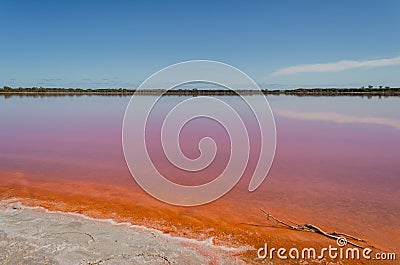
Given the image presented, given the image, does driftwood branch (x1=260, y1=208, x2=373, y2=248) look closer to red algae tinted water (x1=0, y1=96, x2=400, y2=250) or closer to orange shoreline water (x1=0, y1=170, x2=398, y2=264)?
orange shoreline water (x1=0, y1=170, x2=398, y2=264)

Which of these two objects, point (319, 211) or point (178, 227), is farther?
point (319, 211)

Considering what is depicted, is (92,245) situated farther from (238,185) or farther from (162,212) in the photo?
(238,185)

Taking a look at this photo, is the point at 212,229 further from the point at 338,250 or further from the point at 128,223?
the point at 338,250

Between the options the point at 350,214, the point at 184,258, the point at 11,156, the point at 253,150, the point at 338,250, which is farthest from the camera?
the point at 253,150

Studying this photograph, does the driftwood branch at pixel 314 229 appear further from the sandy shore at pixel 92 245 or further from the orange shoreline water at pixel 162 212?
the sandy shore at pixel 92 245

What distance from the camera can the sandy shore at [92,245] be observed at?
11.4ft

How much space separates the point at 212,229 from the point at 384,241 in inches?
92.1

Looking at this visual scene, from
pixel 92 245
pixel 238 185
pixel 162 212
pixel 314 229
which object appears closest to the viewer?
pixel 92 245

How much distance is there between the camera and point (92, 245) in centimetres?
376

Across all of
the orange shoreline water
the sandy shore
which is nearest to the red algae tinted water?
the orange shoreline water

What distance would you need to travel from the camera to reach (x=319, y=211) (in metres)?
5.25

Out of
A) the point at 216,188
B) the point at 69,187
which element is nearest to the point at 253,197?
the point at 216,188

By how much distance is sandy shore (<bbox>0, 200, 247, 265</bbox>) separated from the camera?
347 centimetres

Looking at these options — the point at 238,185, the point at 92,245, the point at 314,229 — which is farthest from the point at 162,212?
the point at 314,229
